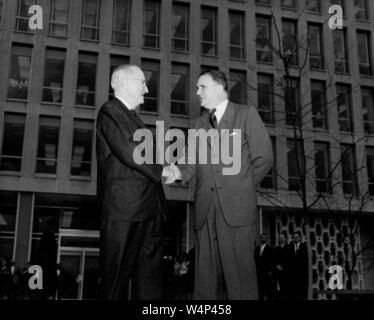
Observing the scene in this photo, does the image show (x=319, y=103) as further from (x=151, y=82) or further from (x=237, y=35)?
(x=151, y=82)

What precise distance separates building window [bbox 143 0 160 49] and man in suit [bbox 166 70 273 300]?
69.2 ft

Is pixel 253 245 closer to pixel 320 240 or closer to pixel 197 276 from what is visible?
pixel 197 276

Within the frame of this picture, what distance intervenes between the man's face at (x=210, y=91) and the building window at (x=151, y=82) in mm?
19963

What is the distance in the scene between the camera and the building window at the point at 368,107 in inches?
1019

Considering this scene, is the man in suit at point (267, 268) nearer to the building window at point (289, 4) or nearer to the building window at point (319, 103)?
the building window at point (319, 103)

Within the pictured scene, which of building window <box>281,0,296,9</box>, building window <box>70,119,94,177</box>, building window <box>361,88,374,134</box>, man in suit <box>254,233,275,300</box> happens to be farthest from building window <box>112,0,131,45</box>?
man in suit <box>254,233,275,300</box>

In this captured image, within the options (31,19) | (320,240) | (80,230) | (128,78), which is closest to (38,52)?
(31,19)

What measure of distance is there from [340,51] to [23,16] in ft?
51.1

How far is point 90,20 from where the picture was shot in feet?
77.6

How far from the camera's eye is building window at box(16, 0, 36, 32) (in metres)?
22.5

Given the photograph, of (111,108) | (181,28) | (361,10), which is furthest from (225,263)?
(361,10)

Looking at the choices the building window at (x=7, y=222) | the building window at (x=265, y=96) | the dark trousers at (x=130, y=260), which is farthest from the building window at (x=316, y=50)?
the dark trousers at (x=130, y=260)

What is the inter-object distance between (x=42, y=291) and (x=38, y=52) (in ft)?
42.7

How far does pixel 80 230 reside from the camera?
22.8 metres
